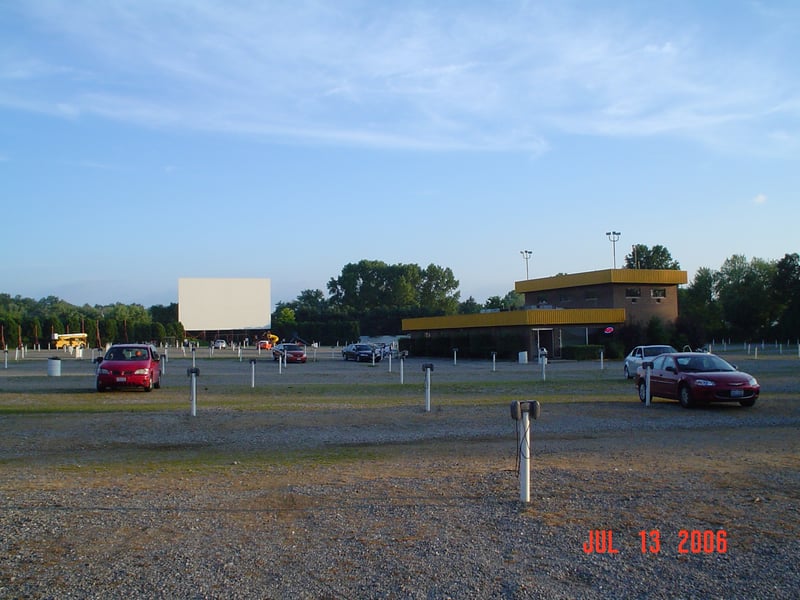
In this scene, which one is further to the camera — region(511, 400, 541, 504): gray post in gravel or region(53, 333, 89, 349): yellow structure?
region(53, 333, 89, 349): yellow structure

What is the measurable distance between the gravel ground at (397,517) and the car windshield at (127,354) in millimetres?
12962

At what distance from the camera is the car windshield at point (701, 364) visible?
Result: 1992 centimetres

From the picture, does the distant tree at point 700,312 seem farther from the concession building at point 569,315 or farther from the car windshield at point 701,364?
the car windshield at point 701,364

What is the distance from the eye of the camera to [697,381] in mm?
18953

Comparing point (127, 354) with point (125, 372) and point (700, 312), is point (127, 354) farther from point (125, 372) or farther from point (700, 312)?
point (700, 312)

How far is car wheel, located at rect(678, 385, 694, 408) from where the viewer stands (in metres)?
19.2

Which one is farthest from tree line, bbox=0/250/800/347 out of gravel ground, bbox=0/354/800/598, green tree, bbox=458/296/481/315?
gravel ground, bbox=0/354/800/598

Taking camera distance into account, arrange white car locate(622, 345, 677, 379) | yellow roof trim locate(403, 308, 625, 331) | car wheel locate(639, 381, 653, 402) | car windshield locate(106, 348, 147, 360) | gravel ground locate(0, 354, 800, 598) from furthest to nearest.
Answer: yellow roof trim locate(403, 308, 625, 331) → white car locate(622, 345, 677, 379) → car windshield locate(106, 348, 147, 360) → car wheel locate(639, 381, 653, 402) → gravel ground locate(0, 354, 800, 598)

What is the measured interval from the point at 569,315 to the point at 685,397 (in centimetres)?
3994

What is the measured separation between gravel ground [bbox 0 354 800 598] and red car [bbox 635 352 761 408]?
4.64 metres

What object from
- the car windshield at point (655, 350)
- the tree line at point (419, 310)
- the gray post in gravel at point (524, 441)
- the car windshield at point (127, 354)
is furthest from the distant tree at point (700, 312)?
the gray post in gravel at point (524, 441)

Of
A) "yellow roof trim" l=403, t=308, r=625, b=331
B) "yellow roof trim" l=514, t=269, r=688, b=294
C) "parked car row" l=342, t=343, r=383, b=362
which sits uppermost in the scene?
"yellow roof trim" l=514, t=269, r=688, b=294

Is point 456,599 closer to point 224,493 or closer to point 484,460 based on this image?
point 224,493

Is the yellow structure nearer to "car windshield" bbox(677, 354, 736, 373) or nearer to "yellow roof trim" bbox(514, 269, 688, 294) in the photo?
"yellow roof trim" bbox(514, 269, 688, 294)
